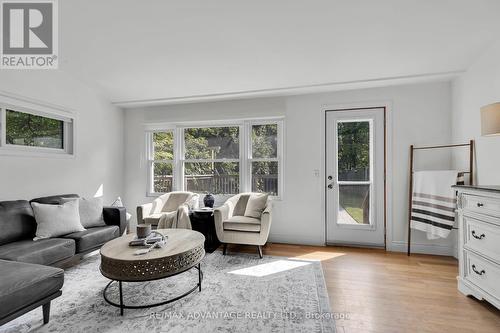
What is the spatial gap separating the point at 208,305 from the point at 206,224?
4.78 feet

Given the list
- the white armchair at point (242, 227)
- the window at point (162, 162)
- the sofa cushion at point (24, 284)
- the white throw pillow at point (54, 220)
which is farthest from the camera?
the window at point (162, 162)

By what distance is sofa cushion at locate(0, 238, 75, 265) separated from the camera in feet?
7.07

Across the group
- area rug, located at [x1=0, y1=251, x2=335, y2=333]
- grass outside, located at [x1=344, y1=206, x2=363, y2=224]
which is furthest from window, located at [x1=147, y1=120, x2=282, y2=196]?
area rug, located at [x1=0, y1=251, x2=335, y2=333]

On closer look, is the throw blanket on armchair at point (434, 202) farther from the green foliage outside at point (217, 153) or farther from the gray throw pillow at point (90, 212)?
the gray throw pillow at point (90, 212)

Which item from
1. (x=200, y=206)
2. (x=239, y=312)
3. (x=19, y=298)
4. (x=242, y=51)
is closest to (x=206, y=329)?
(x=239, y=312)

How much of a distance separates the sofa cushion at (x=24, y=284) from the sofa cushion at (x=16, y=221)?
808mm

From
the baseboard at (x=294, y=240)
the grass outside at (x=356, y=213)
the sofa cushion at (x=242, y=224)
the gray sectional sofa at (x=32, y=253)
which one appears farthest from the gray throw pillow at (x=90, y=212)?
the grass outside at (x=356, y=213)

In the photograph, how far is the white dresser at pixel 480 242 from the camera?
184 centimetres

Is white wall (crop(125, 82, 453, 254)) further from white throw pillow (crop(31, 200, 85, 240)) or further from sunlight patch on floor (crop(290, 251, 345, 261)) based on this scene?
white throw pillow (crop(31, 200, 85, 240))

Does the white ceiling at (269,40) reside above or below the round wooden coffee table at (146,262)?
above

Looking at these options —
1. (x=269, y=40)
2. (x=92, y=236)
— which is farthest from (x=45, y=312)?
(x=269, y=40)

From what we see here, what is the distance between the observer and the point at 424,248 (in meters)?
3.28

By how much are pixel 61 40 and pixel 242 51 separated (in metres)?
2.05

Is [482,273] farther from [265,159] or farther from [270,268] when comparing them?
[265,159]
